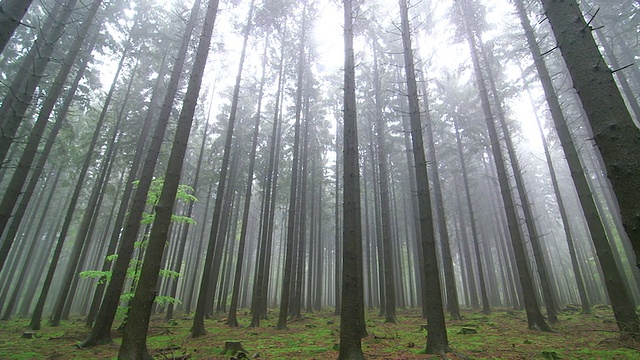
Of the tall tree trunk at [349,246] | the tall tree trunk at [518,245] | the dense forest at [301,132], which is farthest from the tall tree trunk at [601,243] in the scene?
the tall tree trunk at [349,246]

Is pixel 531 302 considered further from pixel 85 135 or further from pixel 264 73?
pixel 85 135

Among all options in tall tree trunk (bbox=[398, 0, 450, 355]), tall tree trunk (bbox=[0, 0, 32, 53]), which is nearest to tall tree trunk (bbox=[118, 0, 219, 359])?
tall tree trunk (bbox=[0, 0, 32, 53])

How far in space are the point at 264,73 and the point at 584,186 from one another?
46.6 ft

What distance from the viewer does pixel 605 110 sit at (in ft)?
9.28

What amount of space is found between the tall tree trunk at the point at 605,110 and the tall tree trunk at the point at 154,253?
648cm

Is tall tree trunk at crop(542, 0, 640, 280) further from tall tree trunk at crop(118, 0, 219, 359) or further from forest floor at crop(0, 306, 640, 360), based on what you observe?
tall tree trunk at crop(118, 0, 219, 359)

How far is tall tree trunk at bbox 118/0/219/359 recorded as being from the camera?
516 centimetres

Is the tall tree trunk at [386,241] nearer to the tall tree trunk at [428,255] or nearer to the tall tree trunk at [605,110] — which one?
the tall tree trunk at [428,255]

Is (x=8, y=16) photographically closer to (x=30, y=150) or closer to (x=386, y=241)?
(x=30, y=150)

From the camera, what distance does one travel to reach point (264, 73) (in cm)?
1587

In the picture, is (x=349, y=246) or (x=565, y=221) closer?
(x=349, y=246)

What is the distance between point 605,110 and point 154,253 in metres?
6.86

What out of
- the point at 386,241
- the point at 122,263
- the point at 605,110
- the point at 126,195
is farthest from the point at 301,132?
the point at 605,110

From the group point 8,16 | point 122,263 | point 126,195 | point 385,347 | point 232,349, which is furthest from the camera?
point 126,195
